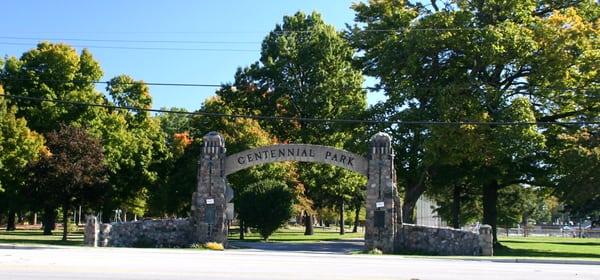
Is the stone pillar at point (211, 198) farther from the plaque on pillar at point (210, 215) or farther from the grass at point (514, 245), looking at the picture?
the grass at point (514, 245)

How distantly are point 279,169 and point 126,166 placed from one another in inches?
595

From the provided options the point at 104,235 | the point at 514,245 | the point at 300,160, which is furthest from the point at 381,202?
the point at 514,245

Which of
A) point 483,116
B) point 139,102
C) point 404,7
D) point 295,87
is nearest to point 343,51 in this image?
point 295,87

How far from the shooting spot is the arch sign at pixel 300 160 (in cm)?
2770

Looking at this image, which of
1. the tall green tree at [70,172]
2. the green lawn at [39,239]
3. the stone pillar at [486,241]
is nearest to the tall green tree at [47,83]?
the green lawn at [39,239]

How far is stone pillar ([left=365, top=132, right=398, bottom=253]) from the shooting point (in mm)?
27641

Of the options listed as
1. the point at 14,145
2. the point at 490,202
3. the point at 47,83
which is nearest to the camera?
the point at 490,202

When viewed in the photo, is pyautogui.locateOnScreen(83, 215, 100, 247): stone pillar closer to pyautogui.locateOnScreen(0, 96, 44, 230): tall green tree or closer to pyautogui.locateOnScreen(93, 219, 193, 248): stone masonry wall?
pyautogui.locateOnScreen(93, 219, 193, 248): stone masonry wall

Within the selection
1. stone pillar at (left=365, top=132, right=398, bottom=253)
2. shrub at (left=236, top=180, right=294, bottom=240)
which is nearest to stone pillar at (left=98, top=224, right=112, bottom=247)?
shrub at (left=236, top=180, right=294, bottom=240)

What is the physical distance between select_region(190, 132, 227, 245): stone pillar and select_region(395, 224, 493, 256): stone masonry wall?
25.8ft

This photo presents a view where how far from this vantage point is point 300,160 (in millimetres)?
29031

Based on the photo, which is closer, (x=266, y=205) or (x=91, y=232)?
(x=91, y=232)

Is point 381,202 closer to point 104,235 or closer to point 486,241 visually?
point 486,241

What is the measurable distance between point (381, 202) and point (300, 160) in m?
4.13
